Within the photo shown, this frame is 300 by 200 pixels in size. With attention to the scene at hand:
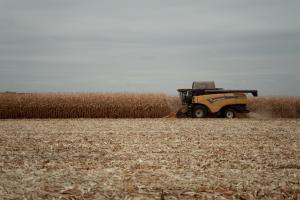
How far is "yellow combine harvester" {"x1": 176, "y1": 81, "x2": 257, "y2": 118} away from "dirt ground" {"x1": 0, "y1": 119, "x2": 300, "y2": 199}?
24.6 ft

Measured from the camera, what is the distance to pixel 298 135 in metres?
15.5

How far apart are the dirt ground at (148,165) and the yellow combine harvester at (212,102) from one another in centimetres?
749

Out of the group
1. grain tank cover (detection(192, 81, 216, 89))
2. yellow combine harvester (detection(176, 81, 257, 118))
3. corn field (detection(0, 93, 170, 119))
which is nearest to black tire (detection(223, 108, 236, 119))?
yellow combine harvester (detection(176, 81, 257, 118))

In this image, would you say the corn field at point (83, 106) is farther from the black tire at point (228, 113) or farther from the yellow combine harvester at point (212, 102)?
the black tire at point (228, 113)

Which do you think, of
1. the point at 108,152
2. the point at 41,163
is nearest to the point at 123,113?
the point at 108,152

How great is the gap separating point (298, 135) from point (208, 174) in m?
8.73

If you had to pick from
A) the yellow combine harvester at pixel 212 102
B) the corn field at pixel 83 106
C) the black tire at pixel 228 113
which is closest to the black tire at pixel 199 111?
Answer: the yellow combine harvester at pixel 212 102

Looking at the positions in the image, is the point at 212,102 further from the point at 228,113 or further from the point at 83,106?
the point at 83,106

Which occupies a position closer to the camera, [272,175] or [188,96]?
[272,175]

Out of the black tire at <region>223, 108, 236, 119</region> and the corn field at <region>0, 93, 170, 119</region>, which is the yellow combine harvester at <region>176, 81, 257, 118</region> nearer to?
the black tire at <region>223, 108, 236, 119</region>

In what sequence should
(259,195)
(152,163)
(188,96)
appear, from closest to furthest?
(259,195) → (152,163) → (188,96)

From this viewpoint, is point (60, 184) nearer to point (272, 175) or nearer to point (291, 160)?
point (272, 175)

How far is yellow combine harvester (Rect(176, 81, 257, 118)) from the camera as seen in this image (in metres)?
22.7

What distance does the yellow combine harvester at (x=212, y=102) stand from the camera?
2269 cm
